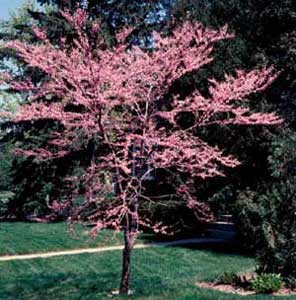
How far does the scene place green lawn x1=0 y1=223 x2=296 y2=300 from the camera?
9109 mm

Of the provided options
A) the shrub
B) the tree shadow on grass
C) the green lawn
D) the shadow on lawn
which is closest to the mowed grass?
the green lawn

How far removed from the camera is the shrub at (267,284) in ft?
32.1

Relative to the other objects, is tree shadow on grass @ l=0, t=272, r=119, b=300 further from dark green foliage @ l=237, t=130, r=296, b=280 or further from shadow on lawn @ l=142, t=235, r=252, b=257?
shadow on lawn @ l=142, t=235, r=252, b=257

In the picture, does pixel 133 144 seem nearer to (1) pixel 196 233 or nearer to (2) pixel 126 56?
(2) pixel 126 56

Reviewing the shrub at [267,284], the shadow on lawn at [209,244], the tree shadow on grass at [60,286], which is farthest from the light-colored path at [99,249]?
the shrub at [267,284]

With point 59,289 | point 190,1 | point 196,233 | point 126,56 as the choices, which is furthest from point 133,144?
point 196,233

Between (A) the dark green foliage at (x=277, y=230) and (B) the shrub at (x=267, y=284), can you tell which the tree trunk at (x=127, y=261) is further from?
(A) the dark green foliage at (x=277, y=230)

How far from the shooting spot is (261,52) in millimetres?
15930

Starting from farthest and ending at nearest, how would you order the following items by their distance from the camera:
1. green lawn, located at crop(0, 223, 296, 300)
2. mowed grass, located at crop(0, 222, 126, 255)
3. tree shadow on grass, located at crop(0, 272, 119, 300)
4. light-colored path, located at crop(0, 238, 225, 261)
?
1. mowed grass, located at crop(0, 222, 126, 255)
2. light-colored path, located at crop(0, 238, 225, 261)
3. tree shadow on grass, located at crop(0, 272, 119, 300)
4. green lawn, located at crop(0, 223, 296, 300)

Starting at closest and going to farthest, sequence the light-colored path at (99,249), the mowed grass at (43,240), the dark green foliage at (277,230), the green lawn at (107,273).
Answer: the green lawn at (107,273)
the dark green foliage at (277,230)
the light-colored path at (99,249)
the mowed grass at (43,240)

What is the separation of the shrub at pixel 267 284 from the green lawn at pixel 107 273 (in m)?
0.92

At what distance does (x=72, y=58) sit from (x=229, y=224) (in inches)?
614

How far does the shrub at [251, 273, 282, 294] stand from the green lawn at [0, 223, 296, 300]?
0.92 metres

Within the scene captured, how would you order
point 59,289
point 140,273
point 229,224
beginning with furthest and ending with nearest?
point 229,224
point 140,273
point 59,289
